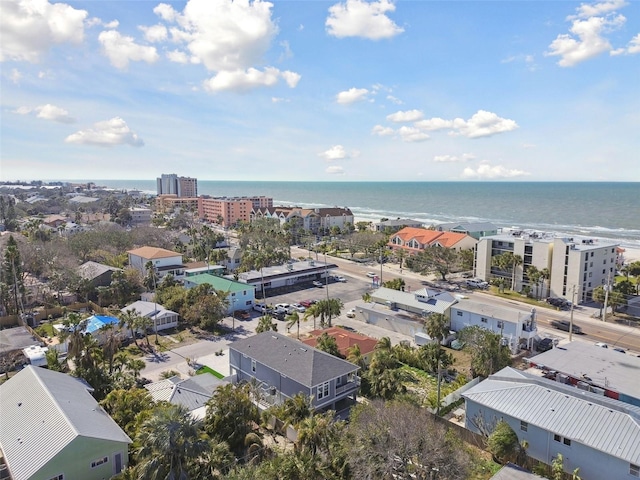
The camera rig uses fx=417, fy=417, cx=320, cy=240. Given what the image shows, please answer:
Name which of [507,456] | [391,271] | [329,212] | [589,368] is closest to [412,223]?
[329,212]

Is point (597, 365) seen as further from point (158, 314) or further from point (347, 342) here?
point (158, 314)

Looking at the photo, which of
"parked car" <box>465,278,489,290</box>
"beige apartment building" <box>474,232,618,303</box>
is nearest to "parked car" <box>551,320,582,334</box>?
"beige apartment building" <box>474,232,618,303</box>

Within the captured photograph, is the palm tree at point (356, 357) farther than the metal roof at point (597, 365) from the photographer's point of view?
Yes

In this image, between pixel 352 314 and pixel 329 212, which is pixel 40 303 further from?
pixel 329 212

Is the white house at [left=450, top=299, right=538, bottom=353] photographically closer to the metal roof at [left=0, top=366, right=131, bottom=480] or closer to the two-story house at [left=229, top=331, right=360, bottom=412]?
the two-story house at [left=229, top=331, right=360, bottom=412]

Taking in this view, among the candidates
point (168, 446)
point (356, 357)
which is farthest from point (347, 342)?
point (168, 446)

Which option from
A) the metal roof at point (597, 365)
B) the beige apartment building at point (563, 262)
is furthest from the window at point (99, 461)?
the beige apartment building at point (563, 262)

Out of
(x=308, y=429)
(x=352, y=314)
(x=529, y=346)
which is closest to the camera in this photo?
(x=308, y=429)

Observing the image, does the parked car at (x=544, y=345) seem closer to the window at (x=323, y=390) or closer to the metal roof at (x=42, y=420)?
the window at (x=323, y=390)
